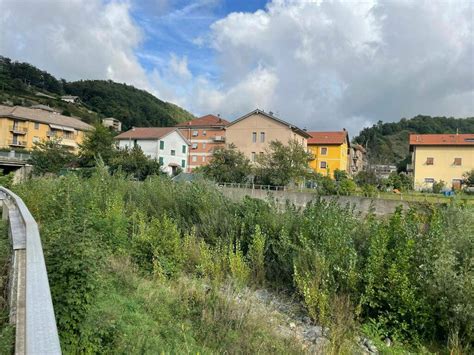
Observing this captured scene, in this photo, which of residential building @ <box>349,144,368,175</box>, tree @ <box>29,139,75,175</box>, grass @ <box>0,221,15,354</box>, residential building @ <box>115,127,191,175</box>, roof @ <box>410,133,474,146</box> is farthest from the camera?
residential building @ <box>349,144,368,175</box>

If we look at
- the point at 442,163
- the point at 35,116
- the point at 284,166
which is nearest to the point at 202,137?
the point at 35,116

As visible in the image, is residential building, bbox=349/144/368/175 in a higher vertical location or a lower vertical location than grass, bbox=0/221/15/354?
higher

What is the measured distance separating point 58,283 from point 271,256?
5066 millimetres

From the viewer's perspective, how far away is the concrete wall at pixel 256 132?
5050 cm

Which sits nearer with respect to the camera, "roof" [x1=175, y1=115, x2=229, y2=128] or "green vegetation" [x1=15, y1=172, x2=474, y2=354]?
"green vegetation" [x1=15, y1=172, x2=474, y2=354]

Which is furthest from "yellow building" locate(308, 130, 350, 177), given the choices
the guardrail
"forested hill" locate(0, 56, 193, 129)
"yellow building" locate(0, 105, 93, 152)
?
"forested hill" locate(0, 56, 193, 129)

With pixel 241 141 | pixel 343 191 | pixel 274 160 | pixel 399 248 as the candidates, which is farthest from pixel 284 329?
pixel 241 141

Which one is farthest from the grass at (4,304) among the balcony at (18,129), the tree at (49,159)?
the balcony at (18,129)

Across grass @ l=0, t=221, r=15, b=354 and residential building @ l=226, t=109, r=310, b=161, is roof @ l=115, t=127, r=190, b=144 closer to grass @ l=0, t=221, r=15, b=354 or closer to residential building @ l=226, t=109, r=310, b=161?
residential building @ l=226, t=109, r=310, b=161

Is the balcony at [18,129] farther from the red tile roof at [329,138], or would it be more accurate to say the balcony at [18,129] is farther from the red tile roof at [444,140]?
the red tile roof at [444,140]

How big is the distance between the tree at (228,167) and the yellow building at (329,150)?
27.2m

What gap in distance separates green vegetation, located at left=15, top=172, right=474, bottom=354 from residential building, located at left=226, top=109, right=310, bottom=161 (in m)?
42.6

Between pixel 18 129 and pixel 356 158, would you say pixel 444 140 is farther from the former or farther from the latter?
pixel 18 129

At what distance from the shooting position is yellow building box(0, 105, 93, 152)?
193 ft
